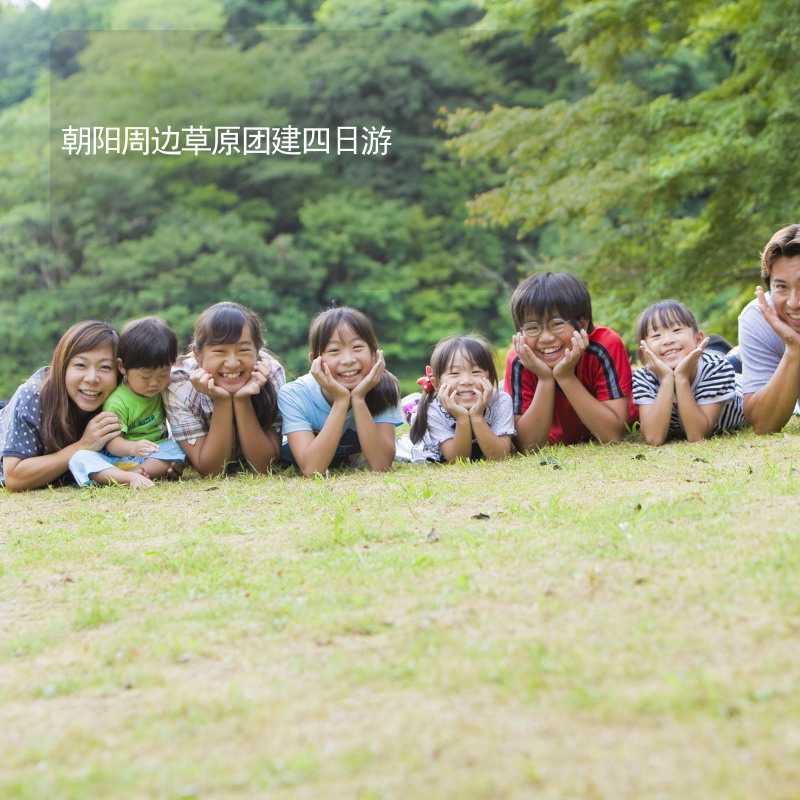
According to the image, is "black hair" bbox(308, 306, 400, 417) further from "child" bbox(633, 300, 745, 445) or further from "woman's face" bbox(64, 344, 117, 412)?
"child" bbox(633, 300, 745, 445)

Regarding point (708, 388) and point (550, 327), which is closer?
point (550, 327)

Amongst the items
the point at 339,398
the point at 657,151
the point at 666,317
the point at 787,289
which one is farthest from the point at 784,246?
the point at 657,151

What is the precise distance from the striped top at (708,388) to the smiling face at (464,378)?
988mm

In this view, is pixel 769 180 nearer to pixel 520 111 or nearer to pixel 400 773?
pixel 520 111

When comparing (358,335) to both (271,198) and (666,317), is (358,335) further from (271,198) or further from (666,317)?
(271,198)

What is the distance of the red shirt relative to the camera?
6.69m

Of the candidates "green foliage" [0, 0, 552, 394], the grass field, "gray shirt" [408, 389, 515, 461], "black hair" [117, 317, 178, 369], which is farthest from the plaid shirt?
"green foliage" [0, 0, 552, 394]

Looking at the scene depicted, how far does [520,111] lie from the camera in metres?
15.5

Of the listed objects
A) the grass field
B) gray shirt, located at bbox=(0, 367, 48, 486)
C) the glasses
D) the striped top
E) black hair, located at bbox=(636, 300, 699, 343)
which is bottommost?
the grass field

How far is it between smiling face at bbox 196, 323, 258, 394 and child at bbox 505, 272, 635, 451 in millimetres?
1530

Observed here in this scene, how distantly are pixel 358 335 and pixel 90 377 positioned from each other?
1547 millimetres

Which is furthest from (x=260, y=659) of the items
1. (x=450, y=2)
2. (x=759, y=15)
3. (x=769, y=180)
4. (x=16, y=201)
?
(x=450, y=2)

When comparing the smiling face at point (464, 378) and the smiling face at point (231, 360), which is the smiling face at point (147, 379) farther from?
the smiling face at point (464, 378)

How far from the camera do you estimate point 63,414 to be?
6.53 m
